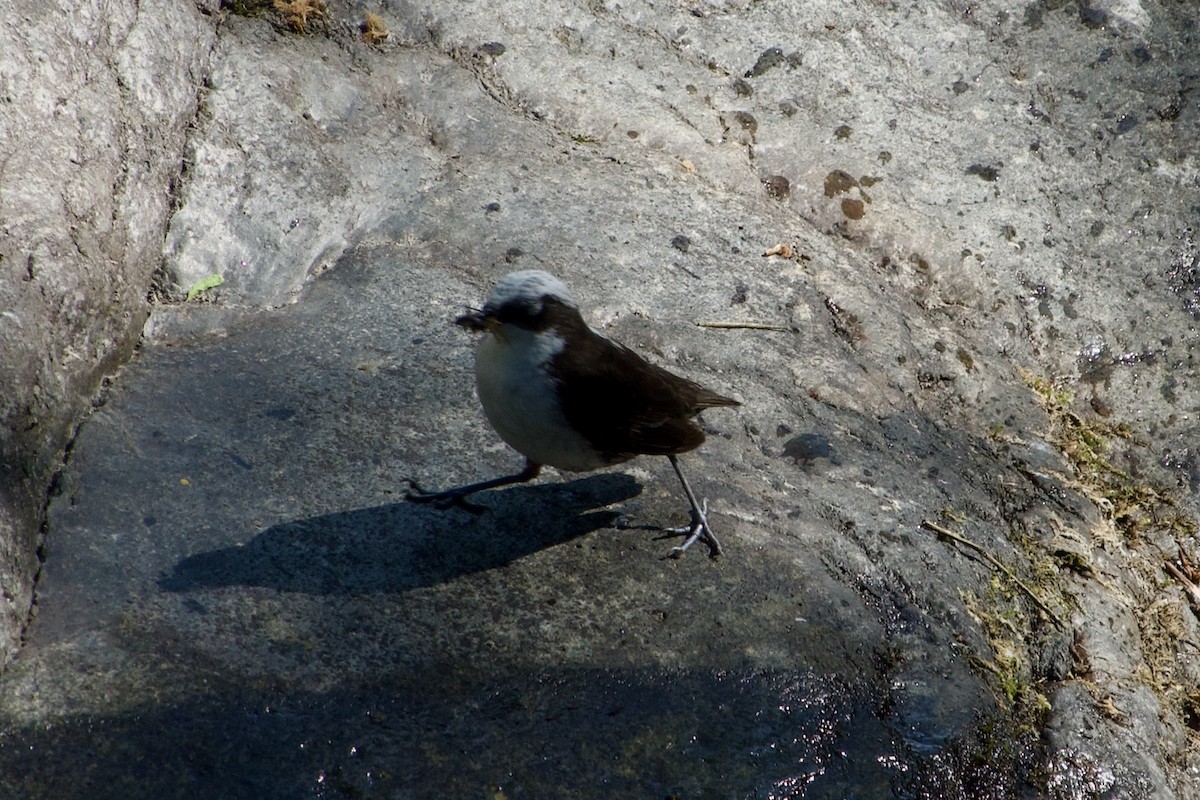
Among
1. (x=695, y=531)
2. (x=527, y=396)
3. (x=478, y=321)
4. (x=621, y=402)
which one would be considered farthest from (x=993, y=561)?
(x=478, y=321)

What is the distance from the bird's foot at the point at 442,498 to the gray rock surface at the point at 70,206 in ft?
4.15

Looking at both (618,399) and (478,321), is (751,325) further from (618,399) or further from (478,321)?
(478,321)

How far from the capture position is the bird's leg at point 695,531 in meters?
3.98

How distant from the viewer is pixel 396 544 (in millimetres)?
3912

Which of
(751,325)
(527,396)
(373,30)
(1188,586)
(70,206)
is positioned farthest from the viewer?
(373,30)

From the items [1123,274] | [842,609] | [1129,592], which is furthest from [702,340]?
[1123,274]

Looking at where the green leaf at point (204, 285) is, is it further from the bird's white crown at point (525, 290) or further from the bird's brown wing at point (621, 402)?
the bird's brown wing at point (621, 402)

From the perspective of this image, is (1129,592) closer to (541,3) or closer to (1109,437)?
(1109,437)

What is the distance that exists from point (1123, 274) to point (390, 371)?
3909mm

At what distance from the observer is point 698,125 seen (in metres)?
5.98

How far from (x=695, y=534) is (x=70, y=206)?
9.11ft

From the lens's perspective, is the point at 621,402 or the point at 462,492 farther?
the point at 462,492

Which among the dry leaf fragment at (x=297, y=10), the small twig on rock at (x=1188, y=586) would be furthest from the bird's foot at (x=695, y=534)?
the dry leaf fragment at (x=297, y=10)

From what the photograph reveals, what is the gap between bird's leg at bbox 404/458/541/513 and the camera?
4129 mm
